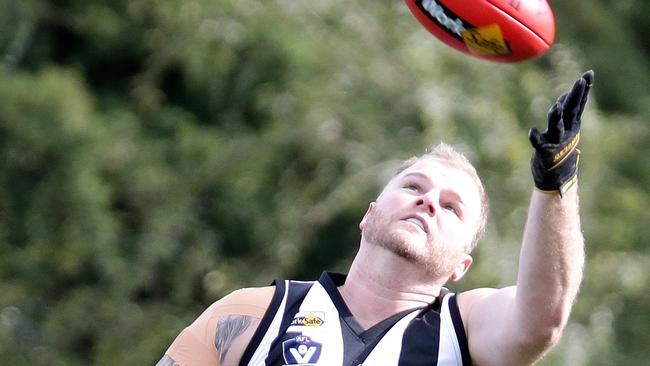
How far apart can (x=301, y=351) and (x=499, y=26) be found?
4.04 feet

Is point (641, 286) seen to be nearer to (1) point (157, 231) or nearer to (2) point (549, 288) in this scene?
(1) point (157, 231)

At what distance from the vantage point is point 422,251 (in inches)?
176

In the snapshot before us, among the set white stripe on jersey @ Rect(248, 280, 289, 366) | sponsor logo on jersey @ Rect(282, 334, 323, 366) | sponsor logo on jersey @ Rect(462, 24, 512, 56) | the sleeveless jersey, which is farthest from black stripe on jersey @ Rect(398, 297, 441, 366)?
sponsor logo on jersey @ Rect(462, 24, 512, 56)

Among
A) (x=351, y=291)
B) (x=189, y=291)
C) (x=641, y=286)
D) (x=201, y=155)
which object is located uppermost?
(x=351, y=291)

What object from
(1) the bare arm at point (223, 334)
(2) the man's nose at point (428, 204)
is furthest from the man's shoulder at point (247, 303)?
(2) the man's nose at point (428, 204)

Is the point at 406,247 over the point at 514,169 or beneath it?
over

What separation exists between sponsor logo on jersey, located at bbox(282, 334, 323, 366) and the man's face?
37 centimetres

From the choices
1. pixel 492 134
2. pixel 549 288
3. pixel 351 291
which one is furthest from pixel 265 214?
pixel 549 288

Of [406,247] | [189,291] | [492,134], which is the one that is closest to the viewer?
[406,247]

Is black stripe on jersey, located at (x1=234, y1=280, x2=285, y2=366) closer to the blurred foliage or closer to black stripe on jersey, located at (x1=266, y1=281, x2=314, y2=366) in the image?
black stripe on jersey, located at (x1=266, y1=281, x2=314, y2=366)

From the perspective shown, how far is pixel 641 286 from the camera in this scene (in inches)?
367

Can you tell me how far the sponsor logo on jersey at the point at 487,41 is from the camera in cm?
487

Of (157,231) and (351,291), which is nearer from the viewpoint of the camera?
(351,291)

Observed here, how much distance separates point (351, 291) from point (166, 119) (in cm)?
576
